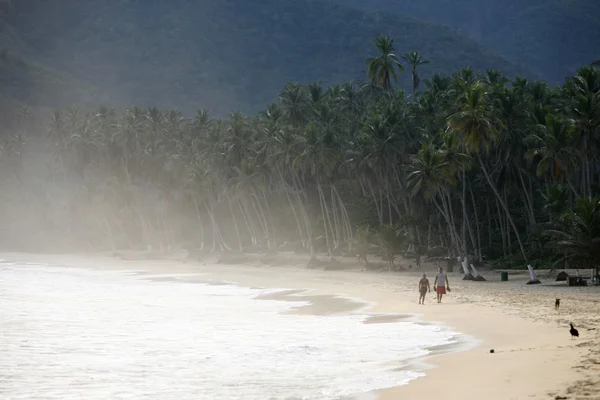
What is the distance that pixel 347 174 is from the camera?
77.8 m

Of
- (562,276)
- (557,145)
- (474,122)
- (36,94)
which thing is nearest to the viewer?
(562,276)

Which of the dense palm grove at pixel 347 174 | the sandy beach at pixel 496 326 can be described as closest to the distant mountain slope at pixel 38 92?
the dense palm grove at pixel 347 174

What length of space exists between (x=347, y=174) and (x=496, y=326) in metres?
55.5

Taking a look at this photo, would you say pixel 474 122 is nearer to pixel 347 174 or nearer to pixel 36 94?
pixel 347 174

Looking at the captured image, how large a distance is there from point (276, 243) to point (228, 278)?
29365mm

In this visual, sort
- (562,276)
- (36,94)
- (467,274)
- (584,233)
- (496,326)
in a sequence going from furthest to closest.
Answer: (36,94) < (467,274) < (562,276) < (584,233) < (496,326)

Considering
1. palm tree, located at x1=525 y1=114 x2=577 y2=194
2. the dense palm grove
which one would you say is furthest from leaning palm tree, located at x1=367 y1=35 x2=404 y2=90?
palm tree, located at x1=525 y1=114 x2=577 y2=194

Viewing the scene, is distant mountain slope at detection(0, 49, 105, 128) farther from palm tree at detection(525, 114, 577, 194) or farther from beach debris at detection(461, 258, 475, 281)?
beach debris at detection(461, 258, 475, 281)

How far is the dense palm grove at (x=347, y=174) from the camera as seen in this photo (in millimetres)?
48375

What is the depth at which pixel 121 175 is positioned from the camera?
364 ft

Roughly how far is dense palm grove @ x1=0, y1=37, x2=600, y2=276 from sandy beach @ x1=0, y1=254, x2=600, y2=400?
5.42m

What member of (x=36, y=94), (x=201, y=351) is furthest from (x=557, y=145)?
(x=36, y=94)

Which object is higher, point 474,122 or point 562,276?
point 474,122

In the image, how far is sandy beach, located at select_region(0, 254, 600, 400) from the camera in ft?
42.6
